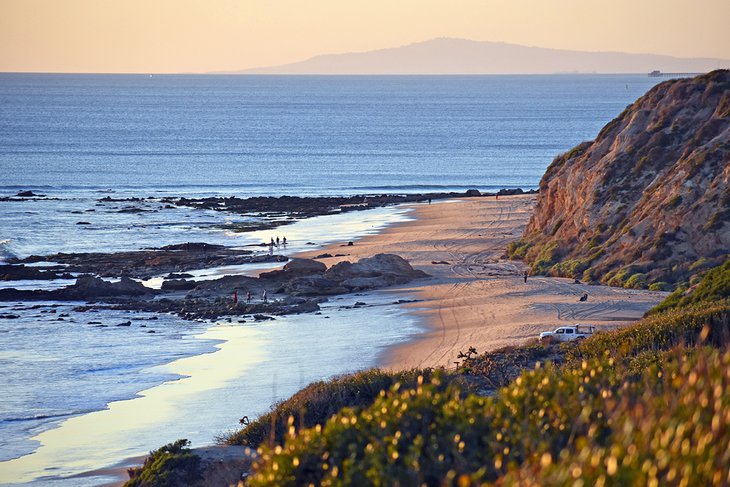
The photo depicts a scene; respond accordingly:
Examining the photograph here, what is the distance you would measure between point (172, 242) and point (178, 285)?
43.3ft

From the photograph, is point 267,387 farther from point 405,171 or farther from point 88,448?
point 405,171

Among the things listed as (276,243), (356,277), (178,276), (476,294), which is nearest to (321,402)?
(476,294)

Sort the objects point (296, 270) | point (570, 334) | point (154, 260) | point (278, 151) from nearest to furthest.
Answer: point (570, 334)
point (296, 270)
point (154, 260)
point (278, 151)

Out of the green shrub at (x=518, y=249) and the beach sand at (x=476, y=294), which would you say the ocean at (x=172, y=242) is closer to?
the beach sand at (x=476, y=294)

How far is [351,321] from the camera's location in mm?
34625

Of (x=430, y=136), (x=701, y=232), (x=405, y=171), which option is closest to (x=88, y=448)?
(x=701, y=232)

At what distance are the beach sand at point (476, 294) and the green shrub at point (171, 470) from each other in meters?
9.58

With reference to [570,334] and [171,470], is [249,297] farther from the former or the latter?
[171,470]

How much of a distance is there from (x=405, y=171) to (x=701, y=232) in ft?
208

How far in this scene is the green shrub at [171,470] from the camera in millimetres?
15578

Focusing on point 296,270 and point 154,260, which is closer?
point 296,270

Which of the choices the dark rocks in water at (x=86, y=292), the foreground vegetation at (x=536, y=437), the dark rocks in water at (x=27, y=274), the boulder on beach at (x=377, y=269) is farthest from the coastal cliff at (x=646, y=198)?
the foreground vegetation at (x=536, y=437)

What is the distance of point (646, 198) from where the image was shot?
41.7 meters

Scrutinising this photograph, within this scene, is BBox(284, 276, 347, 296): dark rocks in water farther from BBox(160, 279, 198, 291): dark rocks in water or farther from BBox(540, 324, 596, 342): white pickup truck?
BBox(540, 324, 596, 342): white pickup truck
